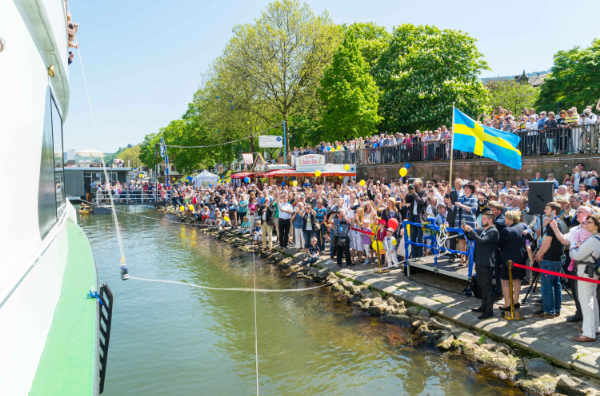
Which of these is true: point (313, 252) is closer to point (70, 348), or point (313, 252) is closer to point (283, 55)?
point (70, 348)

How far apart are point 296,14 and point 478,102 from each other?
17.2 metres

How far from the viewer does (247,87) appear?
122 feet

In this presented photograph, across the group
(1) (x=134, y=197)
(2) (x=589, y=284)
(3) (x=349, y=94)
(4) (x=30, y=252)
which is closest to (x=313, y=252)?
(2) (x=589, y=284)

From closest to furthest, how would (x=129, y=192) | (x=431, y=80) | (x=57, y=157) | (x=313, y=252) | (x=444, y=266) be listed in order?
(x=57, y=157), (x=444, y=266), (x=313, y=252), (x=431, y=80), (x=129, y=192)

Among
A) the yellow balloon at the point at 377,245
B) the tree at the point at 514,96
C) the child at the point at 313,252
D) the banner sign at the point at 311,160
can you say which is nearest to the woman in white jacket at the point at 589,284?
the yellow balloon at the point at 377,245

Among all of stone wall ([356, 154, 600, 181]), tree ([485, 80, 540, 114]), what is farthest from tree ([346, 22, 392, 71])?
tree ([485, 80, 540, 114])

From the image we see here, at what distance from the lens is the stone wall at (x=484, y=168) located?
54.1 ft

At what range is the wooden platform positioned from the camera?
9.35 meters

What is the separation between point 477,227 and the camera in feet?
31.6

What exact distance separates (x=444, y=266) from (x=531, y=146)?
1099 cm

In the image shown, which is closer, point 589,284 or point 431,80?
point 589,284

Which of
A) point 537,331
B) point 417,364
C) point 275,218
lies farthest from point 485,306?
point 275,218

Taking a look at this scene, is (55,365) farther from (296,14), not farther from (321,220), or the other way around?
(296,14)

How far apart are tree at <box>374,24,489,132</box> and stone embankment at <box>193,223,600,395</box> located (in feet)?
79.2
